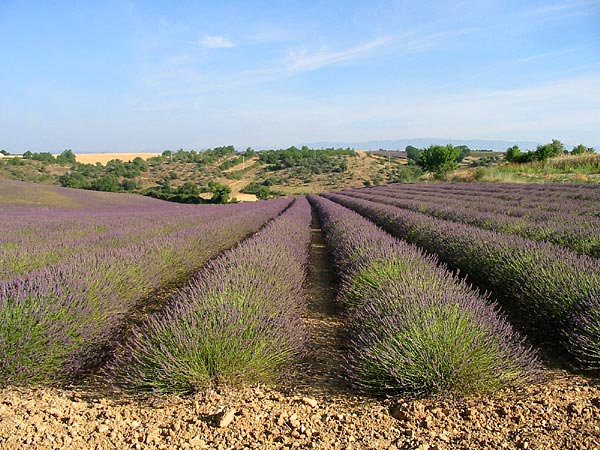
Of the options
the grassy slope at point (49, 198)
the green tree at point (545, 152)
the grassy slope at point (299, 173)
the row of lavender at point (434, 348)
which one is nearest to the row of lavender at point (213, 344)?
the row of lavender at point (434, 348)

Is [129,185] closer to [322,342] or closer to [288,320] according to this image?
[322,342]

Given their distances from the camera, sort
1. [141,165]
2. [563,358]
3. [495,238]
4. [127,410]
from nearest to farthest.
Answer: [127,410]
[563,358]
[495,238]
[141,165]

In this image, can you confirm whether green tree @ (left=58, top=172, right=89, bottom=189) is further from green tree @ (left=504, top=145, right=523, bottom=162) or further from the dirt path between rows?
green tree @ (left=504, top=145, right=523, bottom=162)

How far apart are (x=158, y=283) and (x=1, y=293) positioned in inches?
74.9

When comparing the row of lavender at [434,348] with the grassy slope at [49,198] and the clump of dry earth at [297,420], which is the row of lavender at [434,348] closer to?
the clump of dry earth at [297,420]

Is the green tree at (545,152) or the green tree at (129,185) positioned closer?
the green tree at (545,152)

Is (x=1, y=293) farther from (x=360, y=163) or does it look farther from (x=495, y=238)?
(x=360, y=163)

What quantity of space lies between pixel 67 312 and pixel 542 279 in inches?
140

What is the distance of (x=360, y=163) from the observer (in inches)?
2876

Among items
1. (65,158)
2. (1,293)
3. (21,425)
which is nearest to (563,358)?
(21,425)

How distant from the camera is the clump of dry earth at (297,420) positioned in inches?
72.8

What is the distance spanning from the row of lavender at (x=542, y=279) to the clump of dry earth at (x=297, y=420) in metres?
0.41

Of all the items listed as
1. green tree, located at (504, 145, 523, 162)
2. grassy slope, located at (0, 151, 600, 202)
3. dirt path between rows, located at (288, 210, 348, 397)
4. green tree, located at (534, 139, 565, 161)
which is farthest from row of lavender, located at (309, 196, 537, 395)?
green tree, located at (504, 145, 523, 162)

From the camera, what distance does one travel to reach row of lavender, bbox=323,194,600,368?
265cm
